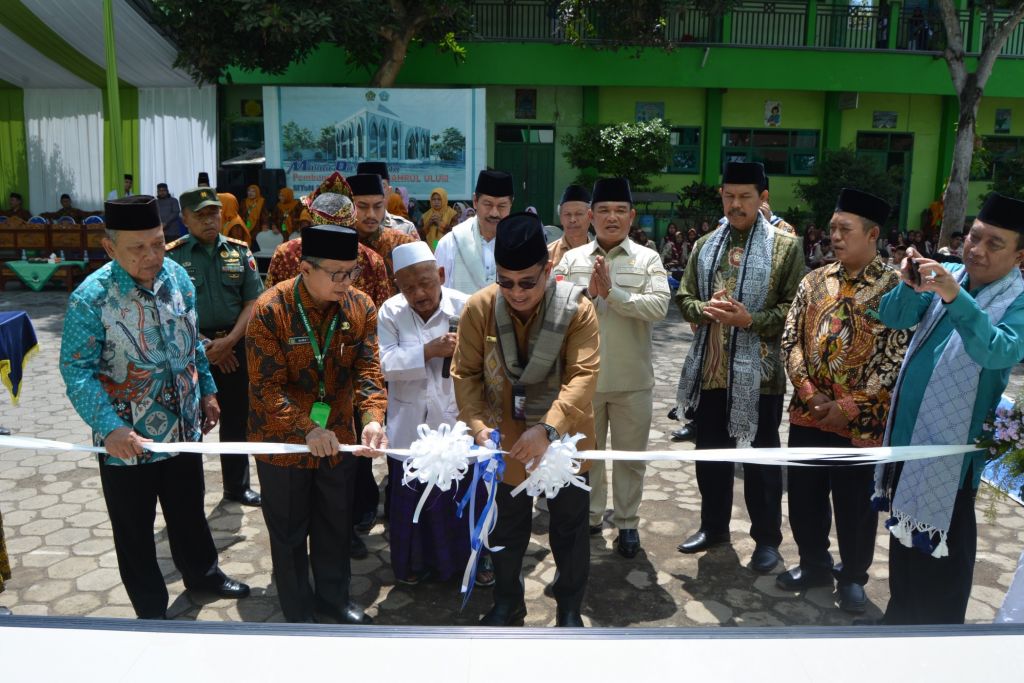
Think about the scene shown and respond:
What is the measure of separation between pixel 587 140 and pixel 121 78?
977cm

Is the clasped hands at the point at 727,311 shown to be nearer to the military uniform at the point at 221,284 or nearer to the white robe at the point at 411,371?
the white robe at the point at 411,371

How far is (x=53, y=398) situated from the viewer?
7273 millimetres

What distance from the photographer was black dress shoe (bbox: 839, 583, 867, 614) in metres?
3.70

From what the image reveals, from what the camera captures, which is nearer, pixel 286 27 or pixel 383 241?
pixel 383 241

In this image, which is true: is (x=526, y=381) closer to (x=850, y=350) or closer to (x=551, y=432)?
(x=551, y=432)

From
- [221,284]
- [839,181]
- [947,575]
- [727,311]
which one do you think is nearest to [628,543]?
[727,311]

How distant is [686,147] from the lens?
2028 centimetres

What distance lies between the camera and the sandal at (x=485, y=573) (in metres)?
4.00

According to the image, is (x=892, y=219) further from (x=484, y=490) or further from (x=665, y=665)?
(x=665, y=665)

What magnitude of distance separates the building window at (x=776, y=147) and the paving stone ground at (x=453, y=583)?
662 inches

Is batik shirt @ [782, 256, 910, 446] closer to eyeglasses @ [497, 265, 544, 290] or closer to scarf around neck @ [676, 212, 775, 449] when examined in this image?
scarf around neck @ [676, 212, 775, 449]

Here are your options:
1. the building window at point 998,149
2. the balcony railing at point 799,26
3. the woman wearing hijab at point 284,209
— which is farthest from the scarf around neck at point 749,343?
the building window at point 998,149

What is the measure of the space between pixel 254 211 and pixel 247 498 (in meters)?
10.8

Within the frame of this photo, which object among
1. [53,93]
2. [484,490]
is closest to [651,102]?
[53,93]
